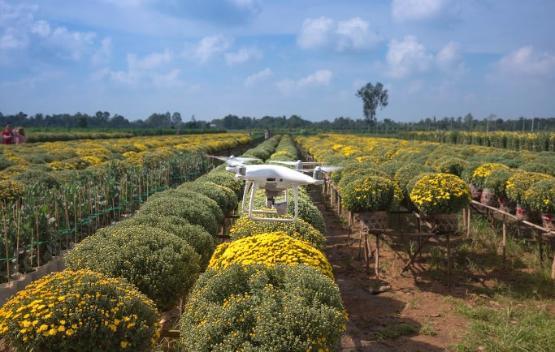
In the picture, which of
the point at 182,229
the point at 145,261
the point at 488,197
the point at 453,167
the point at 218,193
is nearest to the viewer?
the point at 145,261

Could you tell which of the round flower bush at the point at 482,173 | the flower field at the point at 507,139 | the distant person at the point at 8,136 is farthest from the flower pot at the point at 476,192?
the distant person at the point at 8,136

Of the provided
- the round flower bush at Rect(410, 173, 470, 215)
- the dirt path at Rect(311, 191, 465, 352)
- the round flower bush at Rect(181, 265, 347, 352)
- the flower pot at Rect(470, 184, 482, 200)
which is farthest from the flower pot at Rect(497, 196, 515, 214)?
the round flower bush at Rect(181, 265, 347, 352)

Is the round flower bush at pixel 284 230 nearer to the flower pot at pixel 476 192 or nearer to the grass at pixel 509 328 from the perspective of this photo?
the grass at pixel 509 328

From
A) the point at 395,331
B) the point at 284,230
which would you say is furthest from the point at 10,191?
the point at 395,331

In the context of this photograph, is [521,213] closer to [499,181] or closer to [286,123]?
[499,181]

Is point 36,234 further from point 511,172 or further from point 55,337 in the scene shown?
point 511,172

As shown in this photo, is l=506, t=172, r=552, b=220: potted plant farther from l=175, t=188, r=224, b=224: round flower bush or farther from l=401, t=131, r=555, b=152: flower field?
l=401, t=131, r=555, b=152: flower field
